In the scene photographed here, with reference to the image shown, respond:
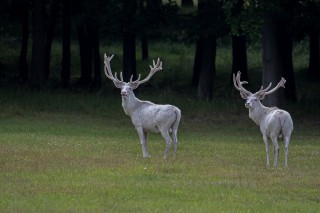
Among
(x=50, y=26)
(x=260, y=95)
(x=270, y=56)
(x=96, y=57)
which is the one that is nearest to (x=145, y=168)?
(x=260, y=95)

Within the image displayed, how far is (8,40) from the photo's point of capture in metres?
59.8

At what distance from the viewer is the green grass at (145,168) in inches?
592

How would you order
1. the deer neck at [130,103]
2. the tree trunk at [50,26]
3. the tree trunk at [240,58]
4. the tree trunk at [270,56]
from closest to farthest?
1. the deer neck at [130,103]
2. the tree trunk at [270,56]
3. the tree trunk at [240,58]
4. the tree trunk at [50,26]

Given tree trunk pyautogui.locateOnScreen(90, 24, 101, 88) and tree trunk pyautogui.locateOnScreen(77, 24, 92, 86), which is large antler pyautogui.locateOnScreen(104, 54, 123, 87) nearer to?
tree trunk pyautogui.locateOnScreen(90, 24, 101, 88)

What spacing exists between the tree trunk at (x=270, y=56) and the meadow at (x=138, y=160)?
1.14 m

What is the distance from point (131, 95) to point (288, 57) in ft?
58.6

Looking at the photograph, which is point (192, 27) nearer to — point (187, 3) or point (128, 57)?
point (128, 57)

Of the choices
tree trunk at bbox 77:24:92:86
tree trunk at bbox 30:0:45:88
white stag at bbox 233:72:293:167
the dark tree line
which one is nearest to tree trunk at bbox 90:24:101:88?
the dark tree line

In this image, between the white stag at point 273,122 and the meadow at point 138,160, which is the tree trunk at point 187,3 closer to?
the meadow at point 138,160

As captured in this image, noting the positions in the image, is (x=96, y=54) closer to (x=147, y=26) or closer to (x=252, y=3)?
(x=147, y=26)

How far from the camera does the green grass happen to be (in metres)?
15.0

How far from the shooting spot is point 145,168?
1902 centimetres

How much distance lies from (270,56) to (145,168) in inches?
620

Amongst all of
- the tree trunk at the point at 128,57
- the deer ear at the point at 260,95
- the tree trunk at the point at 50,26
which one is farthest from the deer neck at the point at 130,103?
the tree trunk at the point at 50,26
